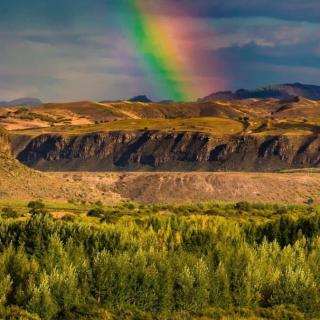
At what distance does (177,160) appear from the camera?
18612 cm

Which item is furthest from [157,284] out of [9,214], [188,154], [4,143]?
[188,154]

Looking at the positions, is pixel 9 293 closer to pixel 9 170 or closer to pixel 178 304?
pixel 178 304

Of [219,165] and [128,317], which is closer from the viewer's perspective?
[128,317]

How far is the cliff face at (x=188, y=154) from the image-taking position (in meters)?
176

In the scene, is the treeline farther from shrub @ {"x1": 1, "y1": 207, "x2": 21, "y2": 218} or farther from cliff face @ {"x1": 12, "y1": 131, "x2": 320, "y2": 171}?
cliff face @ {"x1": 12, "y1": 131, "x2": 320, "y2": 171}

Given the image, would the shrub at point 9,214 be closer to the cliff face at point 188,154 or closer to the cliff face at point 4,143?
the cliff face at point 4,143

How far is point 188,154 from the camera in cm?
18550

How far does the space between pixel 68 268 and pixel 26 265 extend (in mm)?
2912

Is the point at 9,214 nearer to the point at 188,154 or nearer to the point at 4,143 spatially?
the point at 4,143

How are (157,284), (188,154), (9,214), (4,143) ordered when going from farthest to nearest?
(188,154)
(4,143)
(9,214)
(157,284)

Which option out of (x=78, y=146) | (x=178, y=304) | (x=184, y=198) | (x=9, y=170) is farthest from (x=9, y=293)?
(x=78, y=146)

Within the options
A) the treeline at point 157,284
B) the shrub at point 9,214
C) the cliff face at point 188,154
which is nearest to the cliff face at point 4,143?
the shrub at point 9,214

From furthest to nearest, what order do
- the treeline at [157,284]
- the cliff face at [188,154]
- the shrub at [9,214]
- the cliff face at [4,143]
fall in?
the cliff face at [188,154]
the cliff face at [4,143]
the shrub at [9,214]
the treeline at [157,284]

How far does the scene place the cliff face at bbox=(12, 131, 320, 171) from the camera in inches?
6939
